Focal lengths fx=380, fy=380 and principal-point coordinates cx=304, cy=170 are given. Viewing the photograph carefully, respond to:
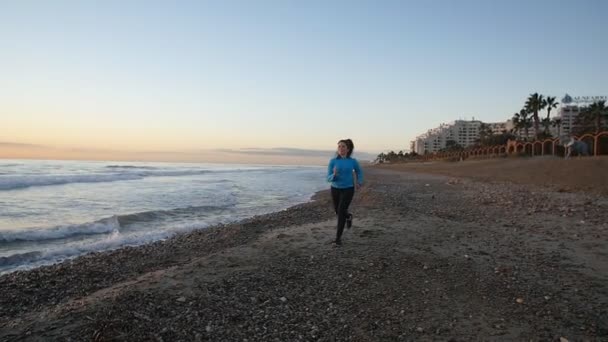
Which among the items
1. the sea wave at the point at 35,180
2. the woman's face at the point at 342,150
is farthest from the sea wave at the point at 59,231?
the sea wave at the point at 35,180

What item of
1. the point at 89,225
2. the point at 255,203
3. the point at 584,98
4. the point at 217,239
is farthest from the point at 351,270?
the point at 584,98

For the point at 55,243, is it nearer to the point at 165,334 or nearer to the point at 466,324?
the point at 165,334

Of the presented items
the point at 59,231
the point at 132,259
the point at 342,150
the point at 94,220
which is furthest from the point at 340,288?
the point at 94,220

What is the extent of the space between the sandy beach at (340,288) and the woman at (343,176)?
0.60 meters

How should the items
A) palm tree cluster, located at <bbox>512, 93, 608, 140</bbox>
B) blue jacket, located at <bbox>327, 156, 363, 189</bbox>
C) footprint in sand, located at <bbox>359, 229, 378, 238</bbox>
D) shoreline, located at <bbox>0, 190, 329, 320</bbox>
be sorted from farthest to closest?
palm tree cluster, located at <bbox>512, 93, 608, 140</bbox> → footprint in sand, located at <bbox>359, 229, 378, 238</bbox> → blue jacket, located at <bbox>327, 156, 363, 189</bbox> → shoreline, located at <bbox>0, 190, 329, 320</bbox>

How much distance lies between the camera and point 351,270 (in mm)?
5602

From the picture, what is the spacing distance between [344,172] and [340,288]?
260 centimetres

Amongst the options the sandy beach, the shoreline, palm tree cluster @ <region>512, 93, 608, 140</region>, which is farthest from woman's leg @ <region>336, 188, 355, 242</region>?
palm tree cluster @ <region>512, 93, 608, 140</region>

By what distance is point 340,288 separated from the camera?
16.1 ft

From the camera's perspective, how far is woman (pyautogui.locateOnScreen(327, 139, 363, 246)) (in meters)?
7.03

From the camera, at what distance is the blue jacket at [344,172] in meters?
7.02

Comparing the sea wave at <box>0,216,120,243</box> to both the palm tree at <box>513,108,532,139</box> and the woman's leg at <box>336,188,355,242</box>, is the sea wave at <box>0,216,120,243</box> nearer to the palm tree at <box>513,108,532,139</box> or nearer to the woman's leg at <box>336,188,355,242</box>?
the woman's leg at <box>336,188,355,242</box>

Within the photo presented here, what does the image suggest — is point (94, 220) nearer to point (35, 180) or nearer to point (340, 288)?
point (340, 288)

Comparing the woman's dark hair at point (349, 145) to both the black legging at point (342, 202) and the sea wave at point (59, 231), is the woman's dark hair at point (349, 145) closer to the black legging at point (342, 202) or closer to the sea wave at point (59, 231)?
the black legging at point (342, 202)
